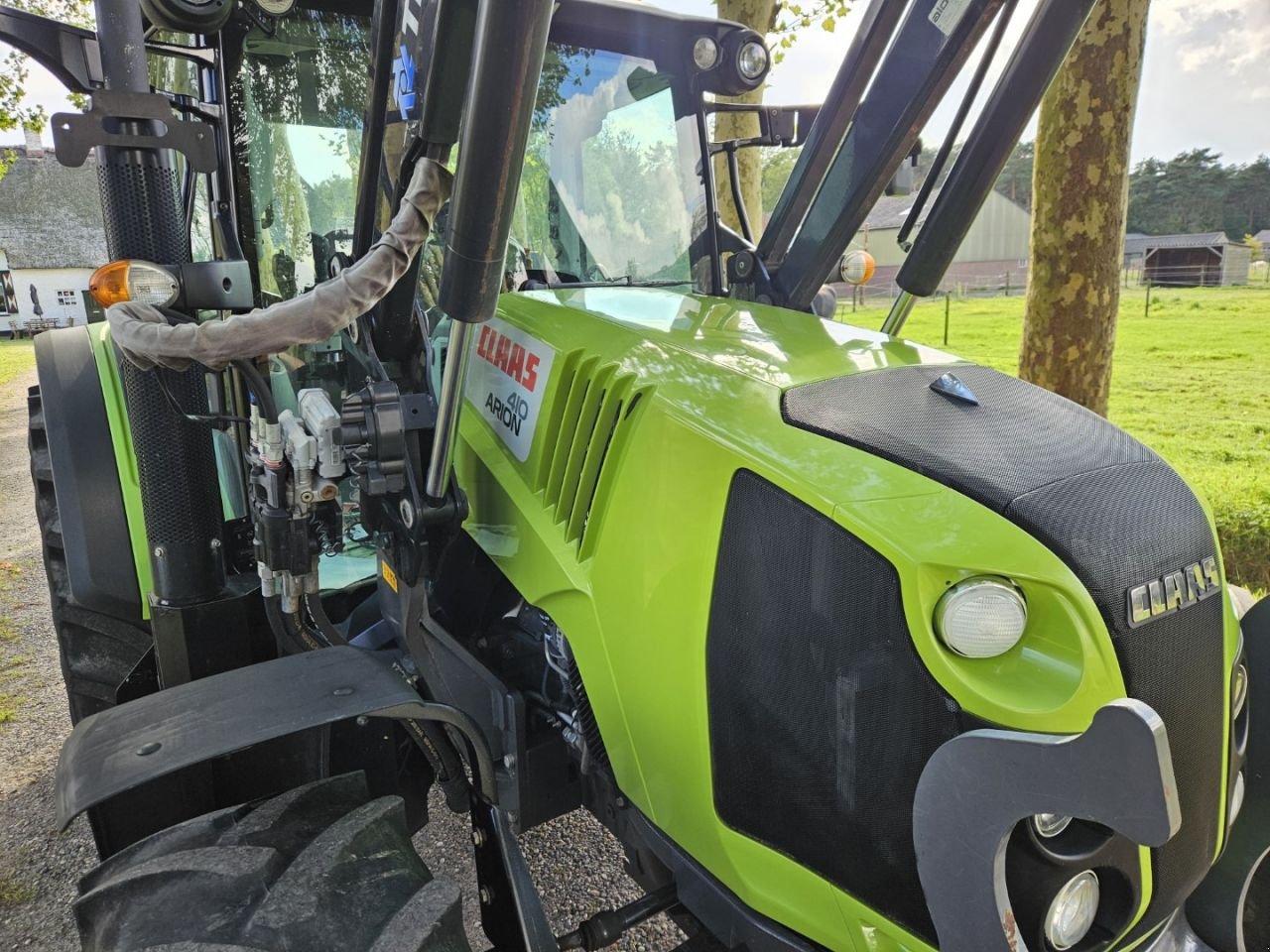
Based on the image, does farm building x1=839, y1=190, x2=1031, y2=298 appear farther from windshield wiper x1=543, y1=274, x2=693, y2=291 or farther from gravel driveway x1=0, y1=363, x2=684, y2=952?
gravel driveway x1=0, y1=363, x2=684, y2=952

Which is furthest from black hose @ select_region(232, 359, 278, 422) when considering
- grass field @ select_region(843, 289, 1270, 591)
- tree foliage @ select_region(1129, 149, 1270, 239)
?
tree foliage @ select_region(1129, 149, 1270, 239)

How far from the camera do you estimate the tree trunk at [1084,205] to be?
4984mm

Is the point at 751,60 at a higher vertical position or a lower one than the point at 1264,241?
lower

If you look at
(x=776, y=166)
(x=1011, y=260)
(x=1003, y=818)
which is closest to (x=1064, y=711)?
(x=1003, y=818)

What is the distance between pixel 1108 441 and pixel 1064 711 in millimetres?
560

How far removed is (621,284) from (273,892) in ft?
5.68

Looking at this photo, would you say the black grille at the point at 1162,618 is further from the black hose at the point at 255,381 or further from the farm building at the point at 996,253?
the farm building at the point at 996,253

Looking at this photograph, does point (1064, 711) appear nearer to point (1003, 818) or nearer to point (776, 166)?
point (1003, 818)

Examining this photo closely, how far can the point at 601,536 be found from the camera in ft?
5.48

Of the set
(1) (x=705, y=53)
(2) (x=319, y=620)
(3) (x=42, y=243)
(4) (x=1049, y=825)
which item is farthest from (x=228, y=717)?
(3) (x=42, y=243)

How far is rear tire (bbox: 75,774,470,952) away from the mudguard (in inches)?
5.9

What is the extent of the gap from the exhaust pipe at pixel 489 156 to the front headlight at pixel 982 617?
2.76 feet

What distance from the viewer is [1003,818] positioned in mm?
1093

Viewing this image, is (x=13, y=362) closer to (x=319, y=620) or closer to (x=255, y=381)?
(x=319, y=620)
